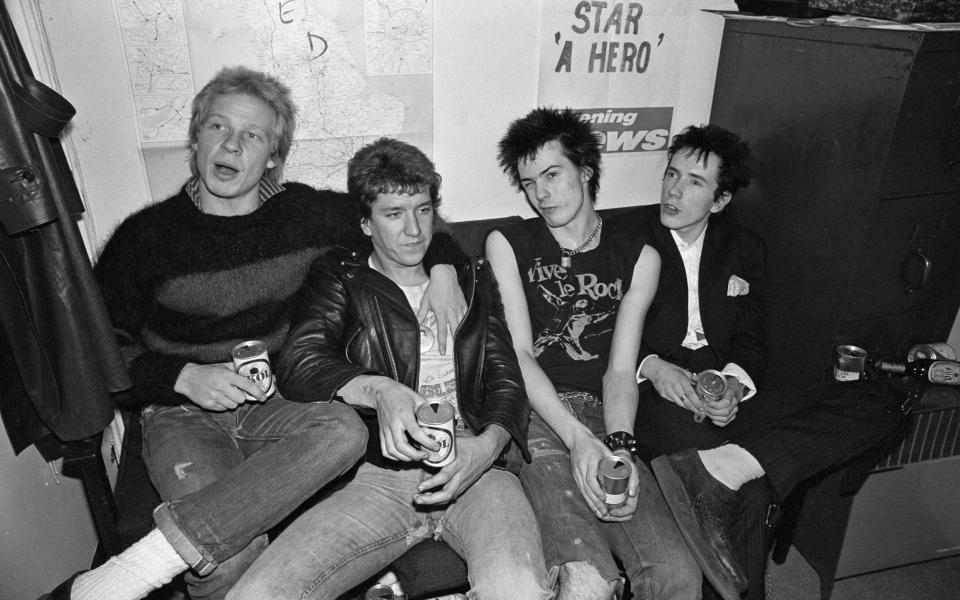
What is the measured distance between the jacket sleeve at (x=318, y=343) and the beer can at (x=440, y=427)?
365mm

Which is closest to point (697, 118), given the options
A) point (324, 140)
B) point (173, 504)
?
point (324, 140)

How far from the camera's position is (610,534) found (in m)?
1.71

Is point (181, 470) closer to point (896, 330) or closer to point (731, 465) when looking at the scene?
point (731, 465)

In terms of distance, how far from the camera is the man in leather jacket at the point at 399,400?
1483 mm

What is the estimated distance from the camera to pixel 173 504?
4.82 ft

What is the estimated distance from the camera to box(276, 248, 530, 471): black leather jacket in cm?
177

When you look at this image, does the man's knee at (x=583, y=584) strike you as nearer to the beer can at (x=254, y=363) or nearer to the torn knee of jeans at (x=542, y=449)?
the torn knee of jeans at (x=542, y=449)

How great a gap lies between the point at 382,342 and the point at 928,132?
1.80 meters

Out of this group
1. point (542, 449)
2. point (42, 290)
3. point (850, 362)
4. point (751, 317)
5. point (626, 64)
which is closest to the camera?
point (42, 290)

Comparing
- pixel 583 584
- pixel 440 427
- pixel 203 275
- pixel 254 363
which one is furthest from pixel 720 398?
pixel 203 275

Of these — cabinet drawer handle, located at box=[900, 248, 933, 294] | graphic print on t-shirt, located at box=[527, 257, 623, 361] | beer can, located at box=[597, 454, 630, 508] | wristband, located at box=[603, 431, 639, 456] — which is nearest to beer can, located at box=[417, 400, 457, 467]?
beer can, located at box=[597, 454, 630, 508]

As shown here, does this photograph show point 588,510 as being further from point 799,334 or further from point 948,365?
point 948,365

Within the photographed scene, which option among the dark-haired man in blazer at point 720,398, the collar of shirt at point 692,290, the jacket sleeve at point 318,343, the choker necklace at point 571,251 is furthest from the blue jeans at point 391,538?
the collar of shirt at point 692,290

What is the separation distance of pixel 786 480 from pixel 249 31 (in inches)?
84.5
